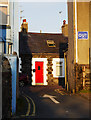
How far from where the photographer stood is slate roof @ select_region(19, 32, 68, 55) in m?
24.0

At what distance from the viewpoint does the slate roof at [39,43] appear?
78.8 ft

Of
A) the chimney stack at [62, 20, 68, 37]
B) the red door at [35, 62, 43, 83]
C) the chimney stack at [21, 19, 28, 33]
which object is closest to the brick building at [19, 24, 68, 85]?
the red door at [35, 62, 43, 83]

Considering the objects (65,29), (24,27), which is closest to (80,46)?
(65,29)

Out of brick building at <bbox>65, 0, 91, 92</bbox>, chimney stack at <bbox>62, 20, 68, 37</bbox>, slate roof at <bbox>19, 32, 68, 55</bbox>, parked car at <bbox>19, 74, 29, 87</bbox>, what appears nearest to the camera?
brick building at <bbox>65, 0, 91, 92</bbox>

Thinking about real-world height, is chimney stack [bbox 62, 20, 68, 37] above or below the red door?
above

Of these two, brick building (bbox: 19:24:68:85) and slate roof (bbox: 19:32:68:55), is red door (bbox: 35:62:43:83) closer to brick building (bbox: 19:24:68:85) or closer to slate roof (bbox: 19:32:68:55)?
brick building (bbox: 19:24:68:85)

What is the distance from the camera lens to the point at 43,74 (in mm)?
23422

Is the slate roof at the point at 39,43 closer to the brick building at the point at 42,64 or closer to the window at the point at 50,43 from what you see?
the brick building at the point at 42,64

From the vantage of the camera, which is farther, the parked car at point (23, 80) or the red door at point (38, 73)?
the red door at point (38, 73)

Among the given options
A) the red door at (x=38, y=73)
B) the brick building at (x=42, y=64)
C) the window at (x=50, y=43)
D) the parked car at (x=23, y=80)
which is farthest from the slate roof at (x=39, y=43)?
the parked car at (x=23, y=80)

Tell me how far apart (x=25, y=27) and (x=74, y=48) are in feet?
41.4

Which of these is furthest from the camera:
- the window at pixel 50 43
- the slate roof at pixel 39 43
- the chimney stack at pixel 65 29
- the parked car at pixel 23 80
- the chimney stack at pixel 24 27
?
the chimney stack at pixel 65 29

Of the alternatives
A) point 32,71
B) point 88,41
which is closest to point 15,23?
point 88,41

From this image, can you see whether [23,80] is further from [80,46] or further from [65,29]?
[65,29]
